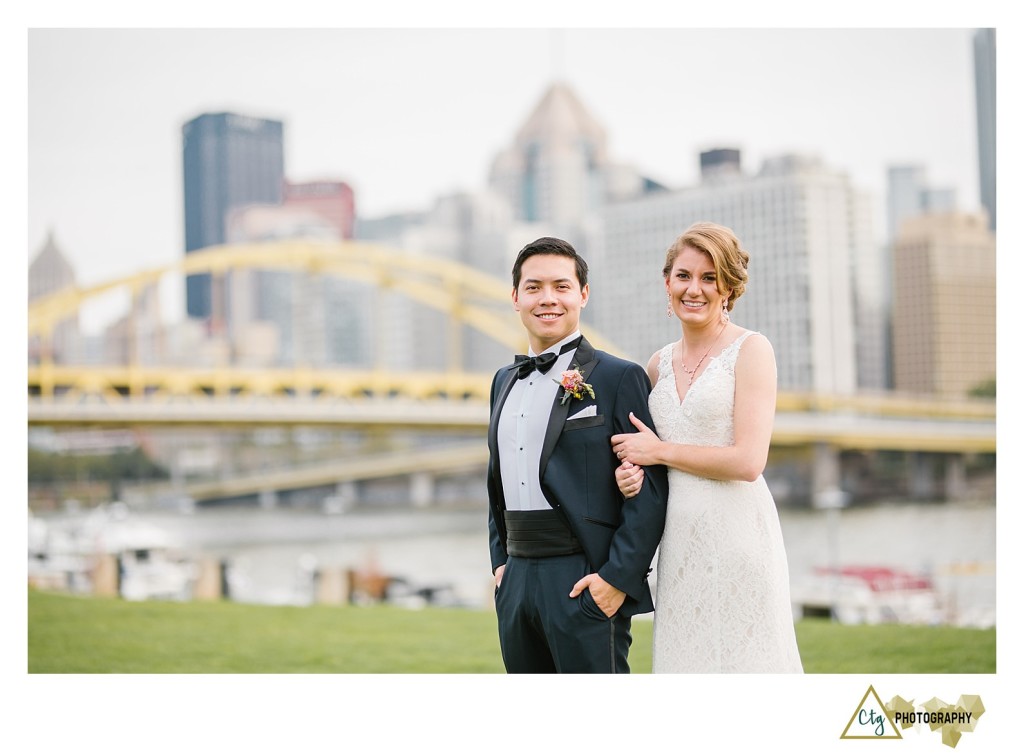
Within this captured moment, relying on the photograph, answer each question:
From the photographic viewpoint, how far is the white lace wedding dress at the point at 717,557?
2.71 m

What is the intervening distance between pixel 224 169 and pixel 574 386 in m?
23.8

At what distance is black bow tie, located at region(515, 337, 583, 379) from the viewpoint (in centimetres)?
274

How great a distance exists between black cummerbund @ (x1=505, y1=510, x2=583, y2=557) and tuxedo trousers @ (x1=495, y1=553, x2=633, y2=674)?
2 centimetres

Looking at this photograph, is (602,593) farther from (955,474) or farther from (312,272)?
(955,474)

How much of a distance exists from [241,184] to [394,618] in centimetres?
2064

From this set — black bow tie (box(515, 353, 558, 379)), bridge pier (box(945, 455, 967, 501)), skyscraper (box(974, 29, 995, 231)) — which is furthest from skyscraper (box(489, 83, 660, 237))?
black bow tie (box(515, 353, 558, 379))

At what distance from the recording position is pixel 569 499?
8.70ft

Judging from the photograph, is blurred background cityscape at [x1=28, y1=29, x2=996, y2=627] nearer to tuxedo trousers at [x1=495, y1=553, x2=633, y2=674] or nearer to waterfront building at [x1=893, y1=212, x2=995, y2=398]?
waterfront building at [x1=893, y1=212, x2=995, y2=398]

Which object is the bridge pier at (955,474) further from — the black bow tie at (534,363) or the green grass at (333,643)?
the black bow tie at (534,363)

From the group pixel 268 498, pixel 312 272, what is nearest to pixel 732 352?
pixel 312 272

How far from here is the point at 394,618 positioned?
6535 mm
